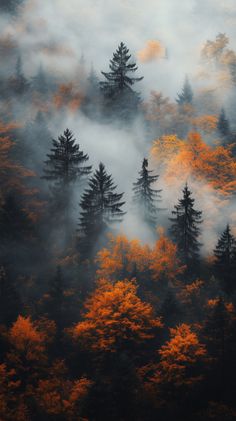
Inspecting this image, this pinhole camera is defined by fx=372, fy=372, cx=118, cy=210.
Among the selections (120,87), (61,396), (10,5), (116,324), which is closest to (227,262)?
(116,324)

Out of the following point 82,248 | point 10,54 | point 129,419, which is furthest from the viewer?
point 10,54

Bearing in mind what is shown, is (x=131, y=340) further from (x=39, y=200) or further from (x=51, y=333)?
(x=39, y=200)

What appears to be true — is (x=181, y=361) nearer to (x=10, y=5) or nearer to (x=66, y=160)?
(x=66, y=160)

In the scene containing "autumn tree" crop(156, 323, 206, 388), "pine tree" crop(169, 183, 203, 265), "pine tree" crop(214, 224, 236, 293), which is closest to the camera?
"autumn tree" crop(156, 323, 206, 388)

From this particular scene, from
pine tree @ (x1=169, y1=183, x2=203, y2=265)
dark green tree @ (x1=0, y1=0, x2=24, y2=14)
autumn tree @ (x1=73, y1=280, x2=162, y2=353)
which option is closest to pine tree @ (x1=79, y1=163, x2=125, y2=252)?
pine tree @ (x1=169, y1=183, x2=203, y2=265)

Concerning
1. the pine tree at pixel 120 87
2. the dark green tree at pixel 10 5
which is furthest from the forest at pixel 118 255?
the dark green tree at pixel 10 5

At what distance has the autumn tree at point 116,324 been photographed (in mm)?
37125

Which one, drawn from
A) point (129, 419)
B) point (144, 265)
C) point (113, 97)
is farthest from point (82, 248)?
point (113, 97)

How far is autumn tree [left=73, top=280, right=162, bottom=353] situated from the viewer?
37.1m

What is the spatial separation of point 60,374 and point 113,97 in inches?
1852

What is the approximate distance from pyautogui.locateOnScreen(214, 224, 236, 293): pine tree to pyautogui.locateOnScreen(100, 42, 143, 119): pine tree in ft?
109

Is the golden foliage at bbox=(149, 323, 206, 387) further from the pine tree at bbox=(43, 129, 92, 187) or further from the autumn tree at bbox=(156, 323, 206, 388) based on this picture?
the pine tree at bbox=(43, 129, 92, 187)

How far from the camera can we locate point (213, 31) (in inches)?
5418

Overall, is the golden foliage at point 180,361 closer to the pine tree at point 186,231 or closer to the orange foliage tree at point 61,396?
the orange foliage tree at point 61,396
